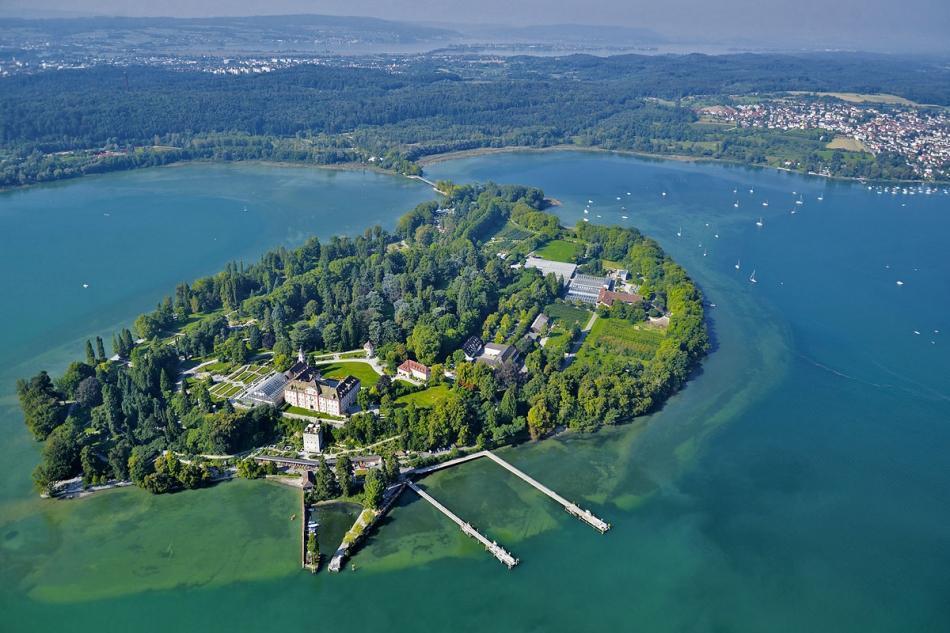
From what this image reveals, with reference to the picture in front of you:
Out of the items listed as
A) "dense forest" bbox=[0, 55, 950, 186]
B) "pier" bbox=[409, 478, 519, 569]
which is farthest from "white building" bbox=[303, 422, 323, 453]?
"dense forest" bbox=[0, 55, 950, 186]

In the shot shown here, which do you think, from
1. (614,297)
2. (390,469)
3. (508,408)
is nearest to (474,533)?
(390,469)

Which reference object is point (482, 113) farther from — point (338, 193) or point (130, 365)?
point (130, 365)

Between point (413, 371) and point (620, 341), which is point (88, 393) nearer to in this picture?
point (413, 371)

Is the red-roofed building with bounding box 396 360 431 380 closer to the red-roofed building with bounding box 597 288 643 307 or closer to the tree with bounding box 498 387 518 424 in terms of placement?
the tree with bounding box 498 387 518 424

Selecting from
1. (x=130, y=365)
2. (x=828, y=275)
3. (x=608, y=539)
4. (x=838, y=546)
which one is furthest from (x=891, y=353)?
(x=130, y=365)

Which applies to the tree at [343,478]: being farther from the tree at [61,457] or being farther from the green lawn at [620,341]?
the green lawn at [620,341]

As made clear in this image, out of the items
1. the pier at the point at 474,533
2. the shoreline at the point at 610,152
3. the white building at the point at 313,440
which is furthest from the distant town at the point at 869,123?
the white building at the point at 313,440
